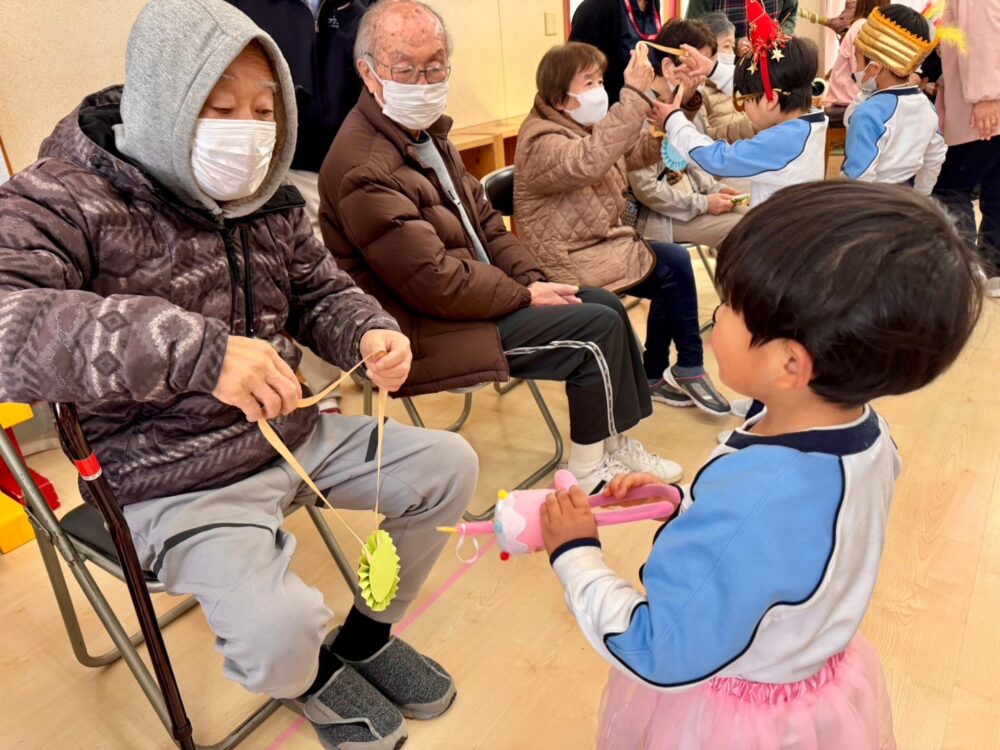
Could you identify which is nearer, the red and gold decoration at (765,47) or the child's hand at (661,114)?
the red and gold decoration at (765,47)

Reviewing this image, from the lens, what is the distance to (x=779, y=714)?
0.96m

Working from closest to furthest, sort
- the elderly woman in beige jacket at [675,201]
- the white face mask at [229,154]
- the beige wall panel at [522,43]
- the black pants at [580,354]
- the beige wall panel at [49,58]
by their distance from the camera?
the white face mask at [229,154]
the black pants at [580,354]
the beige wall panel at [49,58]
the elderly woman in beige jacket at [675,201]
the beige wall panel at [522,43]

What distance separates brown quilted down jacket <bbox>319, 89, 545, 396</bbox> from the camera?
6.01 feet

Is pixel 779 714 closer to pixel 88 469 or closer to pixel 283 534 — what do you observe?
pixel 283 534

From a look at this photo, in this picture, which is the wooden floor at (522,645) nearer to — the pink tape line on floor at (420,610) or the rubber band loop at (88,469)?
the pink tape line on floor at (420,610)

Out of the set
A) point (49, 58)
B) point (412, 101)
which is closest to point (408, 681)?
point (412, 101)

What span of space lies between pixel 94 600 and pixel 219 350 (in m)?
0.59

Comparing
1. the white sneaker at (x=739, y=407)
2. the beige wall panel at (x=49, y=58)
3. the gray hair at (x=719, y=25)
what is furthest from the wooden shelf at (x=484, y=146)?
the white sneaker at (x=739, y=407)

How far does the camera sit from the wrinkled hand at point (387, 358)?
4.49ft

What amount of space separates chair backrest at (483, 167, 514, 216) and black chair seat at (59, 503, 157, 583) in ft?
5.00

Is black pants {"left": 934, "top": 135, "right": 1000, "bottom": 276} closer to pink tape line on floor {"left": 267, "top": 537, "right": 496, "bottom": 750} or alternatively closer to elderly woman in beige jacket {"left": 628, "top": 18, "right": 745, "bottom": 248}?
elderly woman in beige jacket {"left": 628, "top": 18, "right": 745, "bottom": 248}

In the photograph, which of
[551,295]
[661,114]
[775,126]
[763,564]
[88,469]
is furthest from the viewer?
[661,114]

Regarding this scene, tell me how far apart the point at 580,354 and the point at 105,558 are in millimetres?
1151

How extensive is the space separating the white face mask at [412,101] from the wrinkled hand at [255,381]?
1051 mm
